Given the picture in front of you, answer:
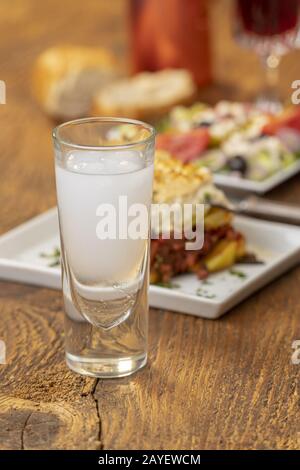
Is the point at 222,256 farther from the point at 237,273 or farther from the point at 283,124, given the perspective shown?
the point at 283,124

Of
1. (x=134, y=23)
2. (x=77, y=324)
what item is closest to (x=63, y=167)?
(x=77, y=324)

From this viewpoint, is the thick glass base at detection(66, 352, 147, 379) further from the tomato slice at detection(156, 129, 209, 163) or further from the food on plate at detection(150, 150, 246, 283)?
the tomato slice at detection(156, 129, 209, 163)

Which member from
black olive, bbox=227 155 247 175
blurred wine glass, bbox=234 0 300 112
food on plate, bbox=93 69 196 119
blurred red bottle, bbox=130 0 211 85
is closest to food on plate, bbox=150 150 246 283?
black olive, bbox=227 155 247 175

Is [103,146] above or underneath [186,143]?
above

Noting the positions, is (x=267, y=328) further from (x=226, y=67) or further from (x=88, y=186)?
(x=226, y=67)

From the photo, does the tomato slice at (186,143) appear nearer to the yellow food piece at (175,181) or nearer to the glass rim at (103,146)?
the yellow food piece at (175,181)

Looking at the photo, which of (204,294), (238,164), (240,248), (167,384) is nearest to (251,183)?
(238,164)

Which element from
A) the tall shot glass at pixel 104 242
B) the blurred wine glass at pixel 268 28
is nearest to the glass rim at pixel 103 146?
the tall shot glass at pixel 104 242
